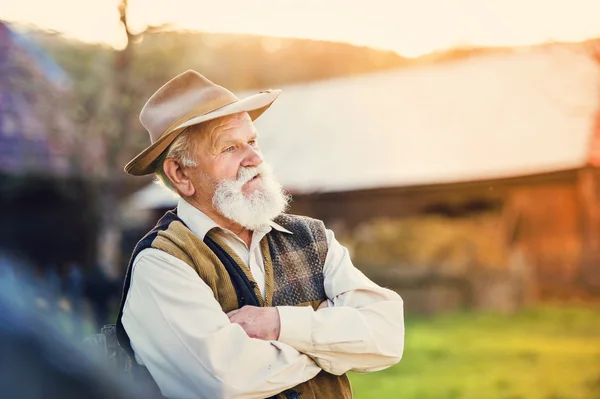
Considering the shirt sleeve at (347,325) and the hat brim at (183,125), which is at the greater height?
the hat brim at (183,125)

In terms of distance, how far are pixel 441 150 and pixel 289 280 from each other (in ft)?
47.1

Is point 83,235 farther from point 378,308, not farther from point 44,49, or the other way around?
point 378,308

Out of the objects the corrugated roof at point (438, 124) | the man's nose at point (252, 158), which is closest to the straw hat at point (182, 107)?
the man's nose at point (252, 158)

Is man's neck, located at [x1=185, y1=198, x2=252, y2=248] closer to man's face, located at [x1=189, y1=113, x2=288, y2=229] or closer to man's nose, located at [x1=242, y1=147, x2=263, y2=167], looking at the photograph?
man's face, located at [x1=189, y1=113, x2=288, y2=229]

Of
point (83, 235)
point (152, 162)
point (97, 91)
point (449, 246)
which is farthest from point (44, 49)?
point (152, 162)

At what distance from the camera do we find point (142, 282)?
90.4 inches

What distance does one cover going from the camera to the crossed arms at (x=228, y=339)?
2.19m

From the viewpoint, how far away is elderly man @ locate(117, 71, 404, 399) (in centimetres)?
221

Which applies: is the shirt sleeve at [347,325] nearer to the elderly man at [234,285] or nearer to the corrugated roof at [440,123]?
the elderly man at [234,285]

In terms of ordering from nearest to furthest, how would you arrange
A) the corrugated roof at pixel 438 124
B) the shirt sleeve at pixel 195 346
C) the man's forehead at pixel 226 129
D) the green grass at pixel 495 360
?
1. the shirt sleeve at pixel 195 346
2. the man's forehead at pixel 226 129
3. the green grass at pixel 495 360
4. the corrugated roof at pixel 438 124

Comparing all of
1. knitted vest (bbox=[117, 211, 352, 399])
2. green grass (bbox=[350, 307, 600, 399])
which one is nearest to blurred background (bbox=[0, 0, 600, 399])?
green grass (bbox=[350, 307, 600, 399])

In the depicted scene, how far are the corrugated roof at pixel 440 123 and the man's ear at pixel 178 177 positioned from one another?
1240 centimetres

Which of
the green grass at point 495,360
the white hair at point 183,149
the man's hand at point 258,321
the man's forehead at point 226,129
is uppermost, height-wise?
the man's forehead at point 226,129

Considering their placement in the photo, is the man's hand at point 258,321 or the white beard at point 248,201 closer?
the man's hand at point 258,321
